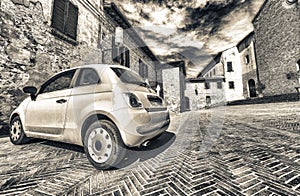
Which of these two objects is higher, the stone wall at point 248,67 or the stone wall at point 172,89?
the stone wall at point 248,67

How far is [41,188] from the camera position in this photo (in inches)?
63.8

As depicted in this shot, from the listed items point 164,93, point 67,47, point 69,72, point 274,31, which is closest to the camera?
point 69,72

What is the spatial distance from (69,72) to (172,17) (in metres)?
7.85

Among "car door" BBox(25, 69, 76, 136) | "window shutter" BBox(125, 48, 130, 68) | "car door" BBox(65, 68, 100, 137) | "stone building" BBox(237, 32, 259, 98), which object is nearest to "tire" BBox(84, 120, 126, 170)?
"car door" BBox(65, 68, 100, 137)

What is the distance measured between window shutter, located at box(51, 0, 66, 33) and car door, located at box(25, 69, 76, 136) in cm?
474

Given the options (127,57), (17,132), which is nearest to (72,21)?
(127,57)

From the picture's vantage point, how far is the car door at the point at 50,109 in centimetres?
245

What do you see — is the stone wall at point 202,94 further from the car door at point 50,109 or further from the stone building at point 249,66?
the car door at point 50,109

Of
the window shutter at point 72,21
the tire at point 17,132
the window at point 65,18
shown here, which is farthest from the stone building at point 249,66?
the tire at point 17,132

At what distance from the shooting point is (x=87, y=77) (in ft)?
8.24

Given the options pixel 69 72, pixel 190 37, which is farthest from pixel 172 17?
pixel 69 72

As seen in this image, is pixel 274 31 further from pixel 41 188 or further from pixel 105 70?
pixel 41 188

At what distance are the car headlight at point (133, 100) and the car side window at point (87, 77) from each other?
0.67 metres

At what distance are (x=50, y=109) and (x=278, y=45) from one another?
1907 centimetres
